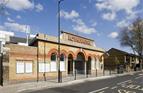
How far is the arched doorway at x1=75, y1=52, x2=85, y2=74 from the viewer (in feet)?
137

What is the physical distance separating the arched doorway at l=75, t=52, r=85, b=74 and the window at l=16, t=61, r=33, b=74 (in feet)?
46.6

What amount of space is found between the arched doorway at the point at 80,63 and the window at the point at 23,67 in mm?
14195

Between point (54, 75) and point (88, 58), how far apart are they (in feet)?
43.2

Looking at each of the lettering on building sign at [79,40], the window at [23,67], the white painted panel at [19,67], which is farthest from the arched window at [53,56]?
the white painted panel at [19,67]

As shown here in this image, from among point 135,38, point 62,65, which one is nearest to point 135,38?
point 135,38

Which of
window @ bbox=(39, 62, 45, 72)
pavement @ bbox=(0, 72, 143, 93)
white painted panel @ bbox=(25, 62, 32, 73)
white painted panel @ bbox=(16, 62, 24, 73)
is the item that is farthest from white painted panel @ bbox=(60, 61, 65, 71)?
pavement @ bbox=(0, 72, 143, 93)

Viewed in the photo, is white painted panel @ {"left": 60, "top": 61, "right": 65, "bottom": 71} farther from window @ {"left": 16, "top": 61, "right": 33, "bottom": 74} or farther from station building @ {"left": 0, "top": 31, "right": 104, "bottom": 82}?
window @ {"left": 16, "top": 61, "right": 33, "bottom": 74}

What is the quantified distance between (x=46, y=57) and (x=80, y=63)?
12.9m

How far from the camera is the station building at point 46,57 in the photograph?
2589cm

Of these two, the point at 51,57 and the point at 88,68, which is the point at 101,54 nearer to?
the point at 88,68

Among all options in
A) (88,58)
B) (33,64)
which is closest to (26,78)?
(33,64)

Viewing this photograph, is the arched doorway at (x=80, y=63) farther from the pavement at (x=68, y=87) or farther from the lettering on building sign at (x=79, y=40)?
the pavement at (x=68, y=87)

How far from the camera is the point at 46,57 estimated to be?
31.4 m

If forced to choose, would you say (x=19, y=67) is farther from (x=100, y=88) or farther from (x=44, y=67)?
(x=100, y=88)
